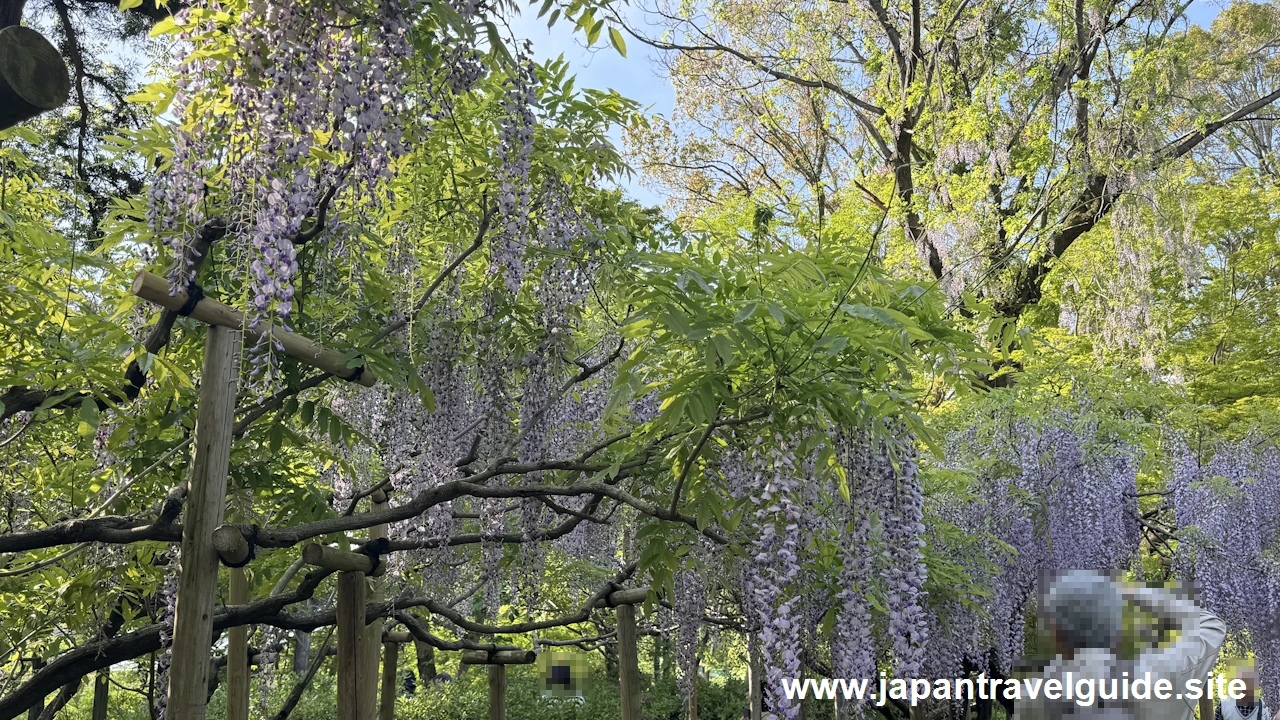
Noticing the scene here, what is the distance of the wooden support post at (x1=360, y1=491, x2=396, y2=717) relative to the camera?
11.5 feet

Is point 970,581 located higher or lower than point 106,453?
lower

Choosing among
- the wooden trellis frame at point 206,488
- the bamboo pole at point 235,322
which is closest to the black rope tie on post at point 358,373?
the bamboo pole at point 235,322

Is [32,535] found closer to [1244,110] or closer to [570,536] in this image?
[570,536]

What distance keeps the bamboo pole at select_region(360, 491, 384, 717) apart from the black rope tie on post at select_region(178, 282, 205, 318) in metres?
0.92

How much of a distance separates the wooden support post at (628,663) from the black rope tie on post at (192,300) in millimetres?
2914

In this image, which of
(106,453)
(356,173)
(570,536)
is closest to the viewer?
(356,173)

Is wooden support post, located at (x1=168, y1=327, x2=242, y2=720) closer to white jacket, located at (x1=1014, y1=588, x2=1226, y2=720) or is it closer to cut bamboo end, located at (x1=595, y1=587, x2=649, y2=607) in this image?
cut bamboo end, located at (x1=595, y1=587, x2=649, y2=607)

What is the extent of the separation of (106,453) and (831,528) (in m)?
2.85

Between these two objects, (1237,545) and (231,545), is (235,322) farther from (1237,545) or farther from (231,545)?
(1237,545)

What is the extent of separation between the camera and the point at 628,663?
4.88m

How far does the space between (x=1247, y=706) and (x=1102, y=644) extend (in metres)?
5.11

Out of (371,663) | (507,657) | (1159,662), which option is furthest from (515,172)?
(507,657)

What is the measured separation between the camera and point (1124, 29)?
11.2 m

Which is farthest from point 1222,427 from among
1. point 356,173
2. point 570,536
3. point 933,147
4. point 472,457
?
point 356,173
